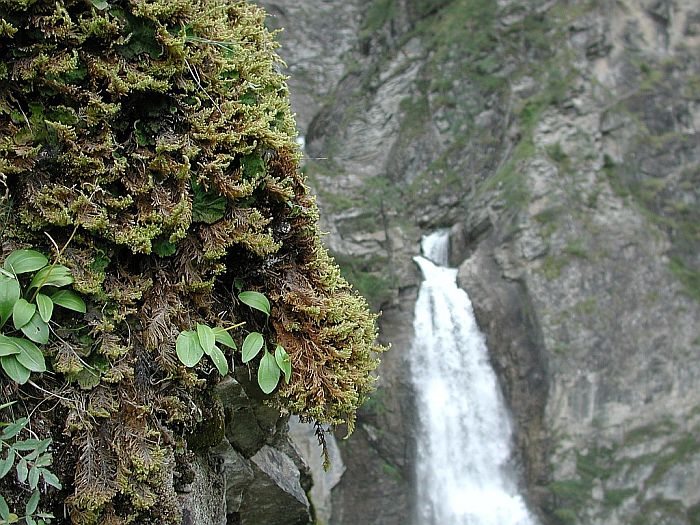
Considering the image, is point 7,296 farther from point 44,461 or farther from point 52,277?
point 44,461

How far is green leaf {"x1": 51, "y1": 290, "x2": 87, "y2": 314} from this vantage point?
1.95m

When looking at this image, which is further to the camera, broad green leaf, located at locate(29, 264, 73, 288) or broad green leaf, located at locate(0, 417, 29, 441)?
broad green leaf, located at locate(29, 264, 73, 288)

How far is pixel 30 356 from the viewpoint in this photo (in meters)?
1.82

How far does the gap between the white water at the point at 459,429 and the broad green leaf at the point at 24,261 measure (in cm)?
1260

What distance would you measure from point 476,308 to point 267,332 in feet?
41.6

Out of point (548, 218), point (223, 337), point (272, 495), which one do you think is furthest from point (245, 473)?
point (548, 218)

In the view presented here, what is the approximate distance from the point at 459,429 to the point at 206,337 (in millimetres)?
12422

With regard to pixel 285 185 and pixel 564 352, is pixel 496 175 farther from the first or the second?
pixel 285 185

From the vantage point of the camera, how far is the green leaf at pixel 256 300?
2.33m

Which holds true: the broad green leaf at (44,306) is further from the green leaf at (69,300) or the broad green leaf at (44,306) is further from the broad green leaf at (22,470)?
the broad green leaf at (22,470)

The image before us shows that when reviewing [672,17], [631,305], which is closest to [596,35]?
[672,17]

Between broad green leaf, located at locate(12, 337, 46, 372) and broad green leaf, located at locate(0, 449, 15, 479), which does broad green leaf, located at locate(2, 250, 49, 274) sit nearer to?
broad green leaf, located at locate(12, 337, 46, 372)

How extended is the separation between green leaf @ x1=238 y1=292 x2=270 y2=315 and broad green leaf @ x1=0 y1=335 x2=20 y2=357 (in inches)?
31.3

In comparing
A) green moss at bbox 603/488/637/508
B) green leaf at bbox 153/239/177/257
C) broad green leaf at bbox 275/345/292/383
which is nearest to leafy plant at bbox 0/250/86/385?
green leaf at bbox 153/239/177/257
